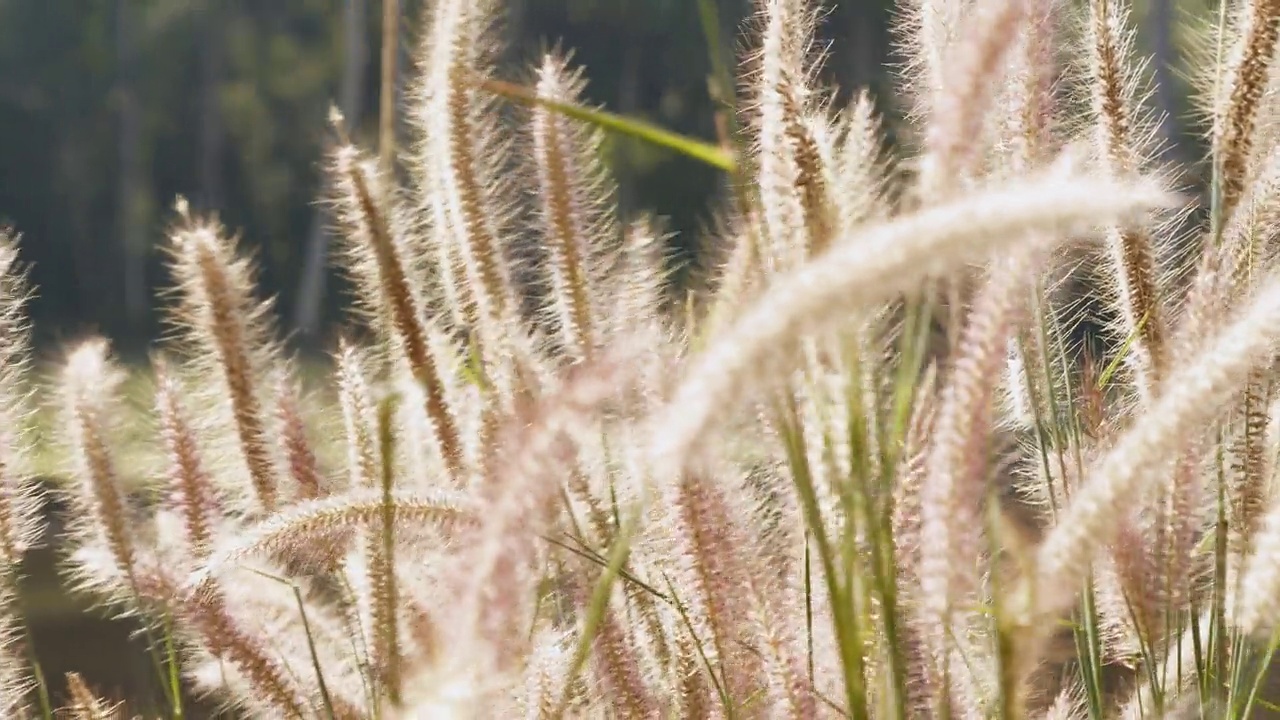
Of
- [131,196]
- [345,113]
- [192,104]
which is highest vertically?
[192,104]

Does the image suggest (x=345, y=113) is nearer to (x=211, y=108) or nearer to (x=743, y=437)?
(x=211, y=108)

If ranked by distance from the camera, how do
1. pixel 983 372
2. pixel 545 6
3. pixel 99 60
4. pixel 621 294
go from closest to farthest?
pixel 983 372 → pixel 621 294 → pixel 545 6 → pixel 99 60

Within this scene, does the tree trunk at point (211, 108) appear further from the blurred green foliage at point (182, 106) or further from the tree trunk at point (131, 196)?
the tree trunk at point (131, 196)

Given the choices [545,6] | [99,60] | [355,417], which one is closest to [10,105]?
[99,60]

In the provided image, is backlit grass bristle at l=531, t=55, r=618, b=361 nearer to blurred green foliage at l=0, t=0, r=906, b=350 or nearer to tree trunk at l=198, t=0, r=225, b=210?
blurred green foliage at l=0, t=0, r=906, b=350

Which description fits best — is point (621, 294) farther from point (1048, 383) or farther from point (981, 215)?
point (981, 215)

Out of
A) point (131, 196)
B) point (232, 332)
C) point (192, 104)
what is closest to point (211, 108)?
point (192, 104)

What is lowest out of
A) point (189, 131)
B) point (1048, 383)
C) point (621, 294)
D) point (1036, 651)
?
point (1036, 651)

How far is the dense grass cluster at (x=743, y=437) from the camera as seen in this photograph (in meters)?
0.50

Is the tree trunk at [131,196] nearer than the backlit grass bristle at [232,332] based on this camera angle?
No

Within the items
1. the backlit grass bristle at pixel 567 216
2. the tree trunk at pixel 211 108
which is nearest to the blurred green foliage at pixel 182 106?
the tree trunk at pixel 211 108

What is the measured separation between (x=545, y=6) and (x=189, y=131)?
352 cm

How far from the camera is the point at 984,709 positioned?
0.69 m

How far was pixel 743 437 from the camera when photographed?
0.69 meters
